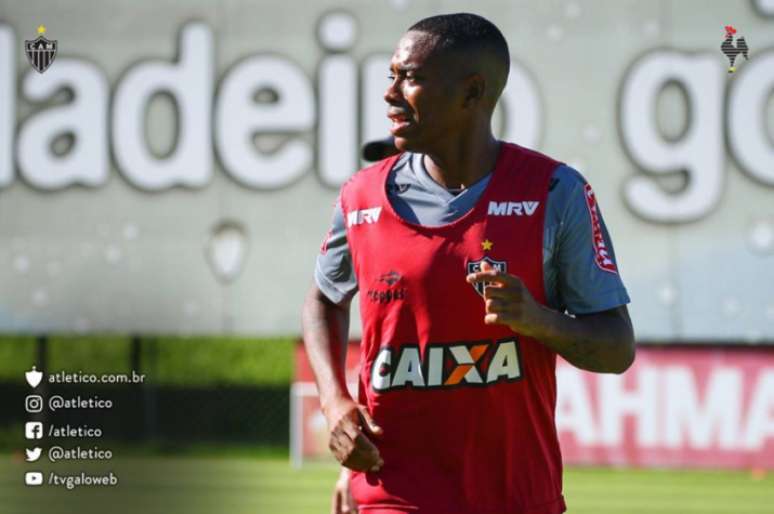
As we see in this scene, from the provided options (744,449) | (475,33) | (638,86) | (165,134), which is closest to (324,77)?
(165,134)

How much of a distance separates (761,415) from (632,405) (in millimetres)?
1205

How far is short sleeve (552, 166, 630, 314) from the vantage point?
3748 millimetres

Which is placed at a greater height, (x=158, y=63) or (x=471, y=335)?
(x=158, y=63)

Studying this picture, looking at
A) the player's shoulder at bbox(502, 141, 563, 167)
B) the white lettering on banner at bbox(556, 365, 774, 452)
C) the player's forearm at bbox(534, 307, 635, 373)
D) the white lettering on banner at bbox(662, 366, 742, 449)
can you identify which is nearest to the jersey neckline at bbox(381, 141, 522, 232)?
the player's shoulder at bbox(502, 141, 563, 167)

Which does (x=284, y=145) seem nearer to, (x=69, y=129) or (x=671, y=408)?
(x=69, y=129)

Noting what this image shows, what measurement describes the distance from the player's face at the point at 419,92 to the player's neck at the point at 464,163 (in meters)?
0.07

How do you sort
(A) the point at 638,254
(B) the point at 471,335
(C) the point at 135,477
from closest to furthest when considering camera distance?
(B) the point at 471,335 → (C) the point at 135,477 → (A) the point at 638,254

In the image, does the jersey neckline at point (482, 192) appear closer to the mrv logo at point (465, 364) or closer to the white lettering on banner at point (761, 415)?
the mrv logo at point (465, 364)

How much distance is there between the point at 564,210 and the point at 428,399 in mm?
564

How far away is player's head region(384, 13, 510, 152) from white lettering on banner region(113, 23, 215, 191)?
476 inches

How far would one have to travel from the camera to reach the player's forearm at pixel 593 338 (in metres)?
3.61

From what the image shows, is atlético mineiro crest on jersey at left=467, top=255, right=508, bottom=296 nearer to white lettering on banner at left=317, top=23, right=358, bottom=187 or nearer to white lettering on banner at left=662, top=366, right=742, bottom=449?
white lettering on banner at left=662, top=366, right=742, bottom=449

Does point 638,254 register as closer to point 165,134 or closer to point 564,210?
point 165,134

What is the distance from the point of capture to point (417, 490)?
376 centimetres
